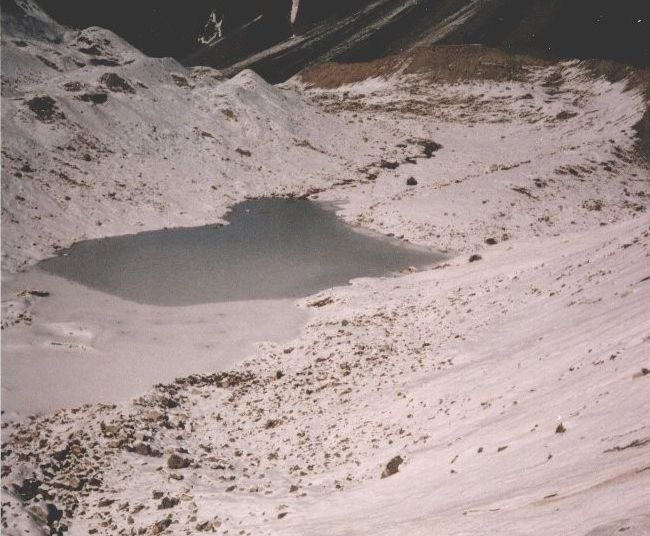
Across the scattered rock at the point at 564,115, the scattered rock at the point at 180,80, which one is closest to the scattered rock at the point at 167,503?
the scattered rock at the point at 180,80

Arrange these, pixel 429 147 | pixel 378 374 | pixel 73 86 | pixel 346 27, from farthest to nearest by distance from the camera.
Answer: pixel 346 27, pixel 429 147, pixel 73 86, pixel 378 374

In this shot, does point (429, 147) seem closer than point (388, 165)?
No

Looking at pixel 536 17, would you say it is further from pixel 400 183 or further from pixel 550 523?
pixel 550 523

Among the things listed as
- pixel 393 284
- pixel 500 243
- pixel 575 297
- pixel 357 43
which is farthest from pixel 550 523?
pixel 357 43

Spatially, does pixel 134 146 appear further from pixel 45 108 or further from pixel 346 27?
pixel 346 27

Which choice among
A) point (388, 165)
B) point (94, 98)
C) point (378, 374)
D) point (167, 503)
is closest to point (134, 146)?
A: point (94, 98)

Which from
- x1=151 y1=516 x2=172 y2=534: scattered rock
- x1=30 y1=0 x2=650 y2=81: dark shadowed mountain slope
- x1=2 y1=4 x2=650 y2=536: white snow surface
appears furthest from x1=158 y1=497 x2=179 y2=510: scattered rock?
x1=30 y1=0 x2=650 y2=81: dark shadowed mountain slope
